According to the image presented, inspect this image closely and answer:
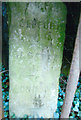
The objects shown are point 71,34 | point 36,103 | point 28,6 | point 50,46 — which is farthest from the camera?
point 71,34

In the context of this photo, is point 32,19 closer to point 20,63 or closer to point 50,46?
point 50,46

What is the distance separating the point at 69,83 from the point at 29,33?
72 cm

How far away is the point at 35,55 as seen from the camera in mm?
1235

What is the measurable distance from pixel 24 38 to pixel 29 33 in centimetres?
8

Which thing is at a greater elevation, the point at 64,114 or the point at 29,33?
the point at 29,33

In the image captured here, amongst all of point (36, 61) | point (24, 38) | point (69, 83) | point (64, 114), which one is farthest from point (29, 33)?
point (64, 114)

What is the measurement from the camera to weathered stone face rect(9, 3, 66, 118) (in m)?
1.11

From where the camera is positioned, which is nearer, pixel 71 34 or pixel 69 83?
pixel 69 83

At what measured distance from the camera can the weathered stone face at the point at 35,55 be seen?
1.11 meters

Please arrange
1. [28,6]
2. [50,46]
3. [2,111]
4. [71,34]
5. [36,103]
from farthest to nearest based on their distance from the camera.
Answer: [71,34] < [2,111] < [36,103] < [50,46] < [28,6]

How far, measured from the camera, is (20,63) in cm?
126

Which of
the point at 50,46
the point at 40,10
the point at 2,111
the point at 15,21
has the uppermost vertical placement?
the point at 40,10

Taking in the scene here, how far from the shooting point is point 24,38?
1.18 m

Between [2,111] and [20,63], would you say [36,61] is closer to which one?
[20,63]
